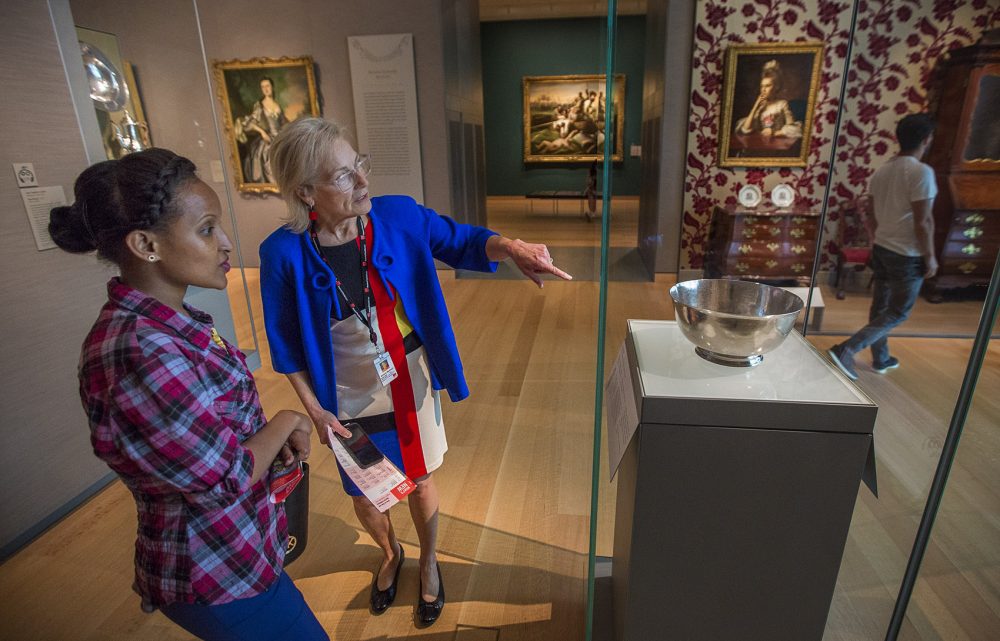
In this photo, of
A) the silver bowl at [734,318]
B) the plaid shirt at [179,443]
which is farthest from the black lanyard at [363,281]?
the silver bowl at [734,318]

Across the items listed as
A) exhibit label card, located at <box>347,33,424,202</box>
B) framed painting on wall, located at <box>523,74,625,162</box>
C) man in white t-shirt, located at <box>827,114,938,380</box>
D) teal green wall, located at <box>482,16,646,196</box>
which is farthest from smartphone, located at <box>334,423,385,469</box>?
exhibit label card, located at <box>347,33,424,202</box>

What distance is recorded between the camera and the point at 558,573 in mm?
1877

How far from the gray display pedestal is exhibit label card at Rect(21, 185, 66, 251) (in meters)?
2.31

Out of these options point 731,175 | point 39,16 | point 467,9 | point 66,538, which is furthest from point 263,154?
point 731,175

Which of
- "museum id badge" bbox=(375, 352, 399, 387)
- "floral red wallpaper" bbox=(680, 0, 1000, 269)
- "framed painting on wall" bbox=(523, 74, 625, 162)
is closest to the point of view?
"floral red wallpaper" bbox=(680, 0, 1000, 269)

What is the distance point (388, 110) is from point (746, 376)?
303 cm

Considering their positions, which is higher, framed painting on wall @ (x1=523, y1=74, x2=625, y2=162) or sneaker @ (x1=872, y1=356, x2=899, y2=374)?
framed painting on wall @ (x1=523, y1=74, x2=625, y2=162)

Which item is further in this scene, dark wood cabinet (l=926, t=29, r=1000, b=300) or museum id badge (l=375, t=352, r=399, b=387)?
museum id badge (l=375, t=352, r=399, b=387)

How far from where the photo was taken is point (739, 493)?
0.93 m

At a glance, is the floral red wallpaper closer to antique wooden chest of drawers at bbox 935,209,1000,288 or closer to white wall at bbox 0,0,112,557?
antique wooden chest of drawers at bbox 935,209,1000,288

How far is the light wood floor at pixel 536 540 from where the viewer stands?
3.95 ft

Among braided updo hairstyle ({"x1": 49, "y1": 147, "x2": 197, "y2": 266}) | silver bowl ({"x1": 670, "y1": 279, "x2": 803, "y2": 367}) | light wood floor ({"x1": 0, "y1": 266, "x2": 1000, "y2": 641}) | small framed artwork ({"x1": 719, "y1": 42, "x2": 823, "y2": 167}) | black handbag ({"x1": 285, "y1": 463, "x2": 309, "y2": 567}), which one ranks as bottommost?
light wood floor ({"x1": 0, "y1": 266, "x2": 1000, "y2": 641})

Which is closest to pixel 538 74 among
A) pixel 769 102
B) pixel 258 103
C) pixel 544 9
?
pixel 544 9

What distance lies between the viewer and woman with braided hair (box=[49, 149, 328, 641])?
796 mm
